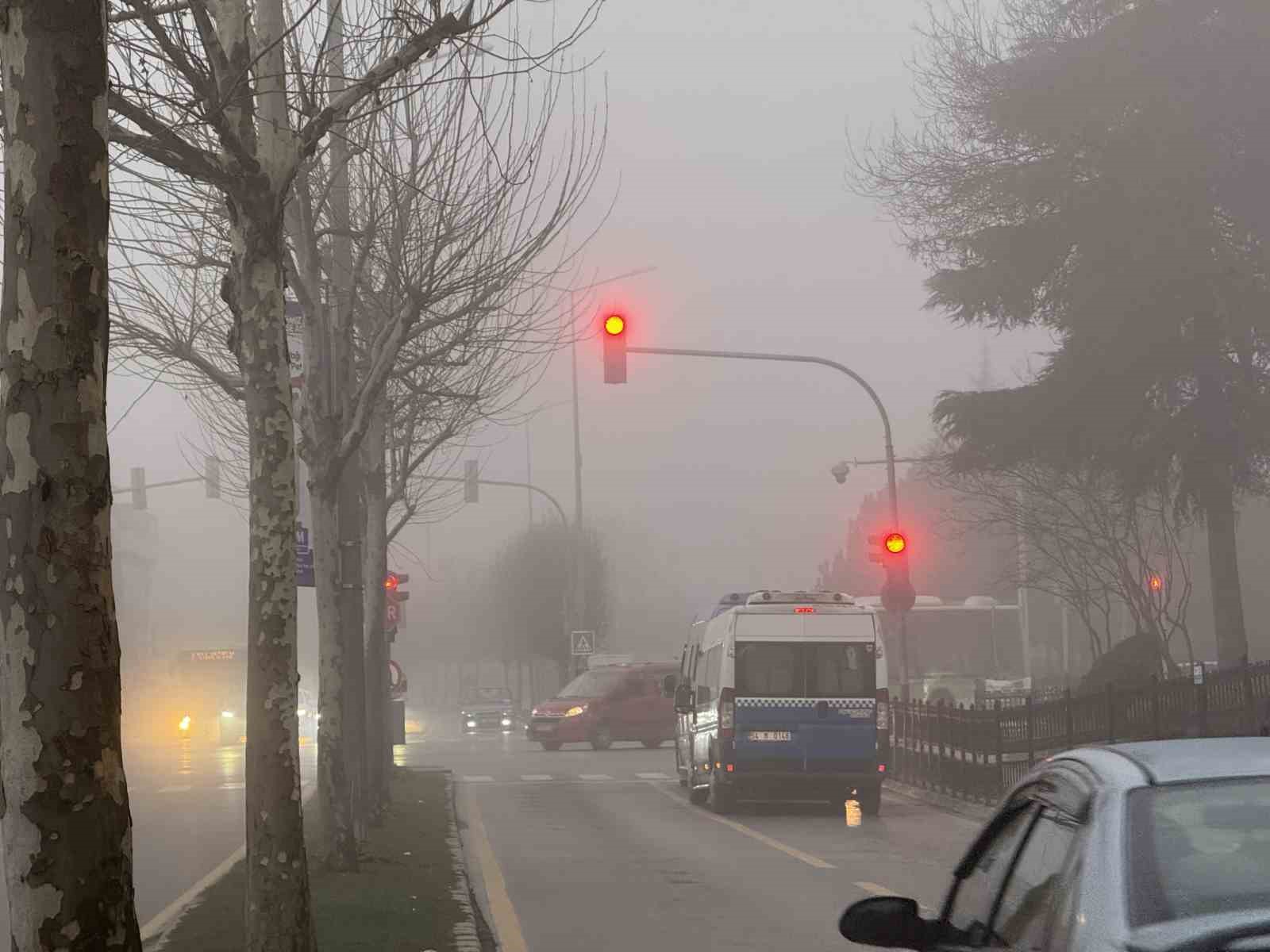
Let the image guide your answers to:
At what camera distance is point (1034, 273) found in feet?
101

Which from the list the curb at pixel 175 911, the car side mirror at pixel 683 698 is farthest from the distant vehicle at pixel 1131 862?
the car side mirror at pixel 683 698

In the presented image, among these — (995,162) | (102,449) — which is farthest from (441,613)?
(102,449)

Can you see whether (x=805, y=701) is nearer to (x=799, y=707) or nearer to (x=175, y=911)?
(x=799, y=707)

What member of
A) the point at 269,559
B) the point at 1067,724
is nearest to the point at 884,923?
the point at 269,559

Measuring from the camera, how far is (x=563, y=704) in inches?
1748

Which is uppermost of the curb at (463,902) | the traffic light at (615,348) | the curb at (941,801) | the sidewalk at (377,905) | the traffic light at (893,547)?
the traffic light at (615,348)

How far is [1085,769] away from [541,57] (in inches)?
274

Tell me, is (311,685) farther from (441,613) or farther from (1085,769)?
(1085,769)

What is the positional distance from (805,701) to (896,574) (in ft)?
17.2

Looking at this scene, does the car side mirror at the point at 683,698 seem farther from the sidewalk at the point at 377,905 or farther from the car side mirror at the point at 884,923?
the car side mirror at the point at 884,923

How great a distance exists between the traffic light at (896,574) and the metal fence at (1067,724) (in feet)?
5.61

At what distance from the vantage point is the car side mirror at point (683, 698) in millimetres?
27406

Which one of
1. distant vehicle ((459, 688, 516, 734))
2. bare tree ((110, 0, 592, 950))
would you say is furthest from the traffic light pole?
distant vehicle ((459, 688, 516, 734))

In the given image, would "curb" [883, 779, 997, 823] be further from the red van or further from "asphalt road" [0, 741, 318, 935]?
the red van
